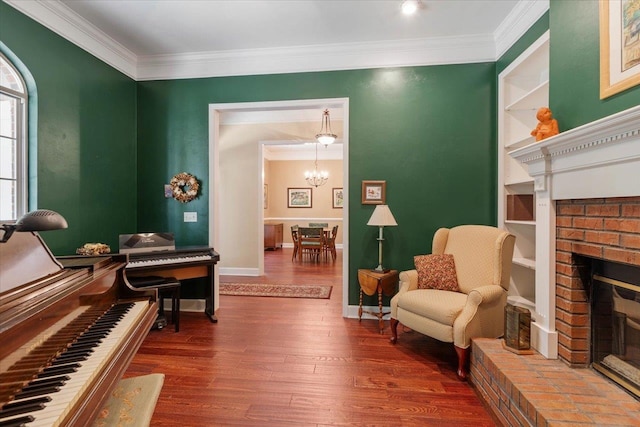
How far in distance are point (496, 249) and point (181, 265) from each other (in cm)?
297

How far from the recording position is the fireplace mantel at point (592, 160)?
56.4 inches

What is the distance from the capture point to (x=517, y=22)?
9.25 ft

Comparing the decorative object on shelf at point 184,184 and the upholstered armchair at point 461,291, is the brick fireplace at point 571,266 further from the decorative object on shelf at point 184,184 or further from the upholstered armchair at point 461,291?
the decorative object on shelf at point 184,184

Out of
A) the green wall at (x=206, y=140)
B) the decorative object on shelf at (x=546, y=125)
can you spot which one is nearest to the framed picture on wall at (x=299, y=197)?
the green wall at (x=206, y=140)

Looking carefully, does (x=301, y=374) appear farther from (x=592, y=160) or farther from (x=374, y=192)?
(x=592, y=160)

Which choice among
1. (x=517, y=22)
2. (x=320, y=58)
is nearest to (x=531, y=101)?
(x=517, y=22)

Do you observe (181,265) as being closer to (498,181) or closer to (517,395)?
(517,395)

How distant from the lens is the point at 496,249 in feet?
8.18

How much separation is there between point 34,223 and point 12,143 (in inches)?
85.4

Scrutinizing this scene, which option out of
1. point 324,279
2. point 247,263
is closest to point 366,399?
point 324,279

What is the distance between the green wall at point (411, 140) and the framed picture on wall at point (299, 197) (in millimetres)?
6151

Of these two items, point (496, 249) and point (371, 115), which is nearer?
point (496, 249)

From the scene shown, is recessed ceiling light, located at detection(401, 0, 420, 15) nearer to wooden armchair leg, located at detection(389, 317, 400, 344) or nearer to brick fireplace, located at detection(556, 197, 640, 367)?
brick fireplace, located at detection(556, 197, 640, 367)

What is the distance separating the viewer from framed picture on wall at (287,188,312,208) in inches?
384
